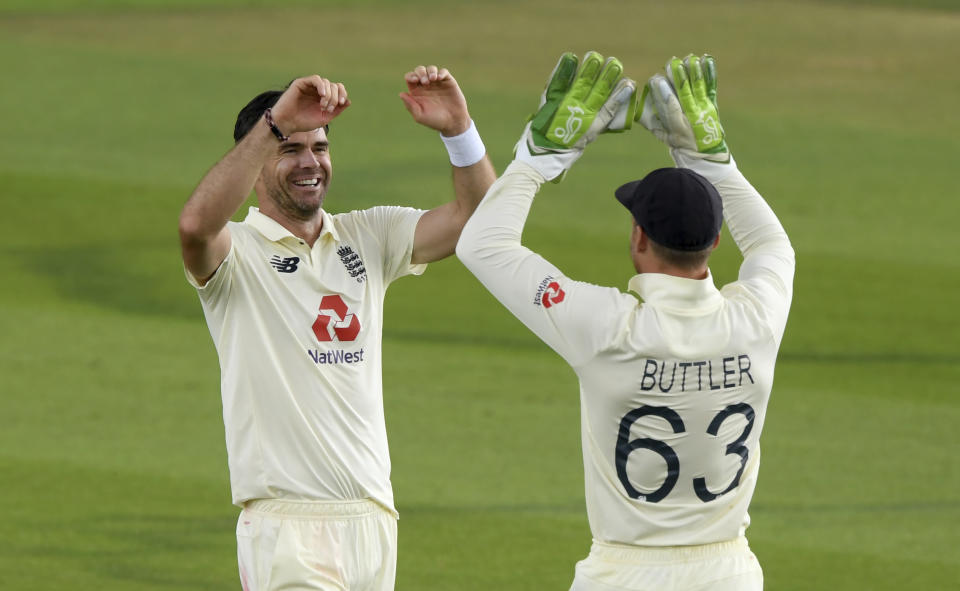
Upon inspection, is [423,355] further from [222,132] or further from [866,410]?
[222,132]

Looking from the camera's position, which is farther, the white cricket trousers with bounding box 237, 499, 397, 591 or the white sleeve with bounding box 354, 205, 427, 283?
the white sleeve with bounding box 354, 205, 427, 283

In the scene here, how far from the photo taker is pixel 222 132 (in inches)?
716

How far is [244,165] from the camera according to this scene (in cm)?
430

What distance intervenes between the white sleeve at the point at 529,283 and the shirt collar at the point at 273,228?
0.75 metres

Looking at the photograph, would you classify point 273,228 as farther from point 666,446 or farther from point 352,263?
point 666,446

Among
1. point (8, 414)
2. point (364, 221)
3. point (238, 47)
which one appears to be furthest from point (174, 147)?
point (364, 221)

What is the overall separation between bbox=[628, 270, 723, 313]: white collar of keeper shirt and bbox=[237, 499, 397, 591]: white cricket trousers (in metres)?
1.15

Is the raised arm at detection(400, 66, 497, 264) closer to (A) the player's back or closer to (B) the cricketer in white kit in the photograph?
(B) the cricketer in white kit

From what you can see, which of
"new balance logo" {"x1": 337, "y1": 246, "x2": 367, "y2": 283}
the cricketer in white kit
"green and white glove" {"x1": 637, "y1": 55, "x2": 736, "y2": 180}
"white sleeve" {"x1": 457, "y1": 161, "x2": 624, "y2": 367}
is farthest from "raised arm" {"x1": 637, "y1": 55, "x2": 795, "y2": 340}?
"new balance logo" {"x1": 337, "y1": 246, "x2": 367, "y2": 283}

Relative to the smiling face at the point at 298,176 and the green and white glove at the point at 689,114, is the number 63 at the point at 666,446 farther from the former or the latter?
the smiling face at the point at 298,176

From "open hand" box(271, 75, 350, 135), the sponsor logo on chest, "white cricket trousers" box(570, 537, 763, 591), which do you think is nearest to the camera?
"white cricket trousers" box(570, 537, 763, 591)

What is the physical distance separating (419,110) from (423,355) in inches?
261

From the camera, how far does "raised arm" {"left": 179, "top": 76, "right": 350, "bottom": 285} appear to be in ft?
14.0

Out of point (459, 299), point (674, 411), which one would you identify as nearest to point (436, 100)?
point (674, 411)
